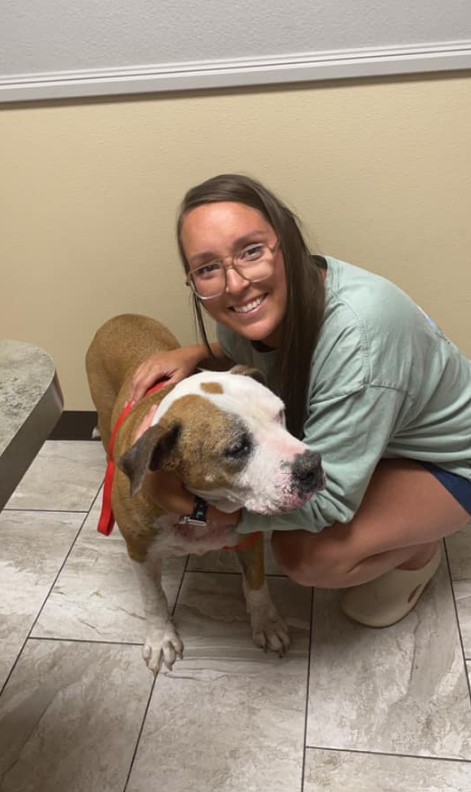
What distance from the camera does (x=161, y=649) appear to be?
1791 mm

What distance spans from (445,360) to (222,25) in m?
1.11

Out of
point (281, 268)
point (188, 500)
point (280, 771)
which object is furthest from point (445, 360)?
point (280, 771)

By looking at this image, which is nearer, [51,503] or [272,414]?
[272,414]

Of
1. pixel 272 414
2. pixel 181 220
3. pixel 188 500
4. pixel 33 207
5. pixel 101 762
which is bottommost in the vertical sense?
pixel 101 762

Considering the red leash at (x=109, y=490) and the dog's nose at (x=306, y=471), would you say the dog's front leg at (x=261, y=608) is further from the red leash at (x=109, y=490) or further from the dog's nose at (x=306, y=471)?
the dog's nose at (x=306, y=471)

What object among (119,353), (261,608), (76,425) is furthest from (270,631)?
(76,425)

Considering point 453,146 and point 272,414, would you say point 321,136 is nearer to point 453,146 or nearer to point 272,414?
point 453,146

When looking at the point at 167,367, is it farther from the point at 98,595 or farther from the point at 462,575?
the point at 462,575

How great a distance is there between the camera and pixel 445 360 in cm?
144

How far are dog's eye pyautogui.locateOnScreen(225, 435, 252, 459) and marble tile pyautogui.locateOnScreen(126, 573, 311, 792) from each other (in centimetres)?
84

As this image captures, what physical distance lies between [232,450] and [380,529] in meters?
0.52

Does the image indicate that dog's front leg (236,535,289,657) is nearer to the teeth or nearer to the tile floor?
the tile floor

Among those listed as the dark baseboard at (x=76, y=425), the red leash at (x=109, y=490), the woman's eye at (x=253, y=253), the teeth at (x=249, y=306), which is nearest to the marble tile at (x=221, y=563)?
the red leash at (x=109, y=490)

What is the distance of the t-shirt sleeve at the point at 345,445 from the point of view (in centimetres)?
129
